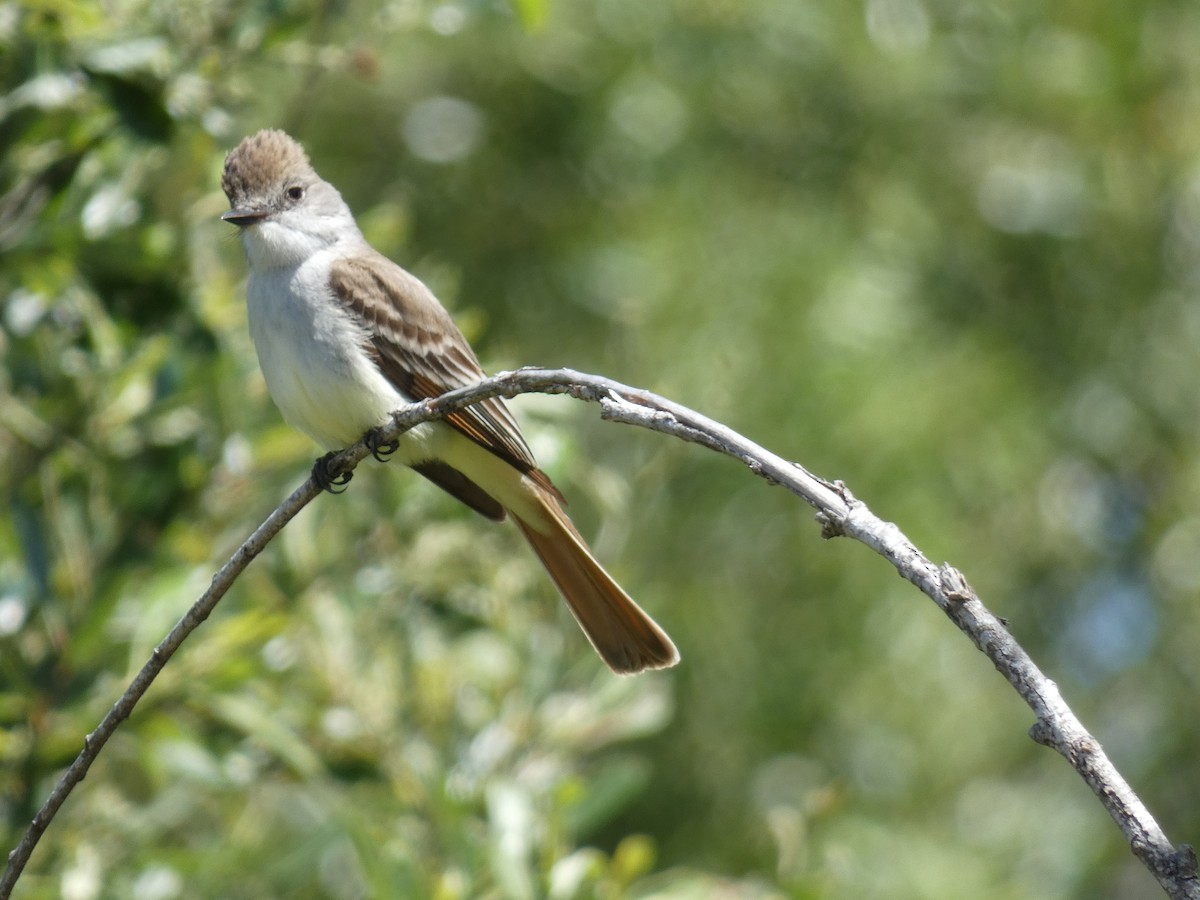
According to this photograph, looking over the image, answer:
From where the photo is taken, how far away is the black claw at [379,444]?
295 centimetres

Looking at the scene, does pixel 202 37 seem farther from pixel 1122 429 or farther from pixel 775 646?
pixel 1122 429

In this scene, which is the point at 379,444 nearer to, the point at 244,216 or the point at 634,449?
the point at 244,216

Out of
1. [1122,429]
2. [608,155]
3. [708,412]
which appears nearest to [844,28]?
[608,155]

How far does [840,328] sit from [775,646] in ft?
3.83

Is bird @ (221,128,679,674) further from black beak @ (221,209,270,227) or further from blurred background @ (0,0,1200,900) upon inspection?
blurred background @ (0,0,1200,900)

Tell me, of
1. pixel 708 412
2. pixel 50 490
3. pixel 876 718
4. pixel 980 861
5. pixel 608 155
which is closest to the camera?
pixel 50 490

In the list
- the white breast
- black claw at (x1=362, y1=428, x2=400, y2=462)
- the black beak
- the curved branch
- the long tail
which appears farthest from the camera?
the black beak

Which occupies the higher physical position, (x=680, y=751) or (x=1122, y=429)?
(x=1122, y=429)

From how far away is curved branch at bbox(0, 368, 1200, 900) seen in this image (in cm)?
135

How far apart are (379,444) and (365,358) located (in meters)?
0.63

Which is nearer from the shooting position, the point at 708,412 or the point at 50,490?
the point at 50,490

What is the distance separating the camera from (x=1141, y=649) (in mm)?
6039

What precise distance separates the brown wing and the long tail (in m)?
0.12

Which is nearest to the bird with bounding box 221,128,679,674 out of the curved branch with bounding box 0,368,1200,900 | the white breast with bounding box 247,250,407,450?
the white breast with bounding box 247,250,407,450
